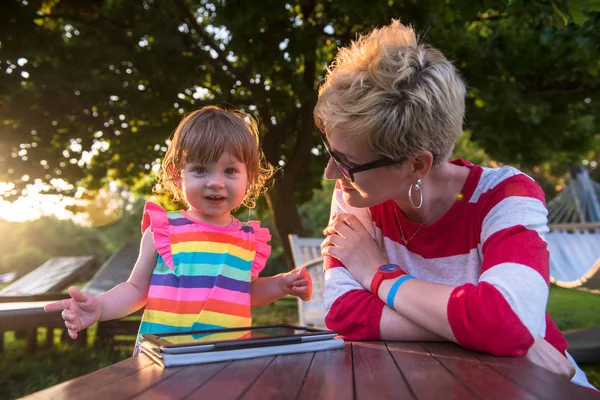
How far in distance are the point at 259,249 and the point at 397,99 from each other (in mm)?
750

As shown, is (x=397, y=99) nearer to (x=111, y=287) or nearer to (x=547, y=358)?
(x=547, y=358)

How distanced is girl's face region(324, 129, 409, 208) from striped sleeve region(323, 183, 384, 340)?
0.70 feet

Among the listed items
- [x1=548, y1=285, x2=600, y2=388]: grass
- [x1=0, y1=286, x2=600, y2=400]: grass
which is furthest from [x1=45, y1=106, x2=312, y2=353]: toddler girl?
[x1=548, y1=285, x2=600, y2=388]: grass

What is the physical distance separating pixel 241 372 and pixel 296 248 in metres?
3.83

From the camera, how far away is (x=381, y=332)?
4.57 ft

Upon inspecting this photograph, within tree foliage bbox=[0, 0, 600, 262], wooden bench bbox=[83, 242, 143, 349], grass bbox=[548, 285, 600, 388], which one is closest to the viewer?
tree foliage bbox=[0, 0, 600, 262]

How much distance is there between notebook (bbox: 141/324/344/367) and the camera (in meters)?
1.05

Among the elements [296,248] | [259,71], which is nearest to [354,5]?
[259,71]

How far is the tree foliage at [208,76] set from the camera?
199 inches

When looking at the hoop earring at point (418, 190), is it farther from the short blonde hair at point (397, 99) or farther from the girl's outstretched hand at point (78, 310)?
the girl's outstretched hand at point (78, 310)

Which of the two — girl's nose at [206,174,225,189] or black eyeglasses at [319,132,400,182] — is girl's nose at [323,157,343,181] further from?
girl's nose at [206,174,225,189]

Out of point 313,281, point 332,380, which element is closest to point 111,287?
point 313,281

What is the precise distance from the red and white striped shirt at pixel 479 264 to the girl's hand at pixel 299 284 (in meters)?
0.19

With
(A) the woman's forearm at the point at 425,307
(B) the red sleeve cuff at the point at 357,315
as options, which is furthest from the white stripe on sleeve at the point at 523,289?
(B) the red sleeve cuff at the point at 357,315
